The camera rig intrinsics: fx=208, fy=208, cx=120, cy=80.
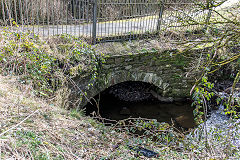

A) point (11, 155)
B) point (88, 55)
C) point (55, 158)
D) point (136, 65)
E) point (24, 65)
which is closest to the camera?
point (11, 155)

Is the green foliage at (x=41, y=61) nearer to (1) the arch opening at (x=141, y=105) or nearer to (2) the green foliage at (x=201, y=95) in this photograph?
(1) the arch opening at (x=141, y=105)

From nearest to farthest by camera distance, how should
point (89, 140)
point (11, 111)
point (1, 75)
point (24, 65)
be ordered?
point (11, 111) → point (89, 140) → point (1, 75) → point (24, 65)

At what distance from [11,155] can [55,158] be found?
475 mm

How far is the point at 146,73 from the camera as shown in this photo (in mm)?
6367

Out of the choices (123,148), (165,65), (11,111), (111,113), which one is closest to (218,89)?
(165,65)

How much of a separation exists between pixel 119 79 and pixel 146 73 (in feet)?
3.22

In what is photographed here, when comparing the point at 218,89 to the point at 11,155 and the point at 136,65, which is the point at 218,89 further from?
the point at 11,155

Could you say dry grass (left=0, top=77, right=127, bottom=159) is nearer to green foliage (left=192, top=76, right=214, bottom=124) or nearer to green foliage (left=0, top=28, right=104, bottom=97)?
green foliage (left=0, top=28, right=104, bottom=97)

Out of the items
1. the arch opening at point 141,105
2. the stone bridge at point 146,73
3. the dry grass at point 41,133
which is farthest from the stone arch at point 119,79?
the dry grass at point 41,133

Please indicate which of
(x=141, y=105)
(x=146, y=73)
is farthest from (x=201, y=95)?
(x=141, y=105)

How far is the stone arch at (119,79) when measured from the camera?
5.40 m

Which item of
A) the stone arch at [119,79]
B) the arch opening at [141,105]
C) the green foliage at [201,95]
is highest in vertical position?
the green foliage at [201,95]

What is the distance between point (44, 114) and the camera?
3209 mm

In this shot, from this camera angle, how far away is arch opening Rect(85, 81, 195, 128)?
6.68 m
